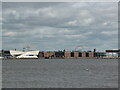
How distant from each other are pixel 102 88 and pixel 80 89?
4.25 m

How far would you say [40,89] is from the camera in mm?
56000

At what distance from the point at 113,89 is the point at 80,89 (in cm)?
529

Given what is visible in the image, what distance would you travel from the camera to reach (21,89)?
5606cm

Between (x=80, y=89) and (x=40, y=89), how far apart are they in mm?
6415

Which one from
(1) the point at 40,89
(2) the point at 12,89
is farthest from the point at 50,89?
(2) the point at 12,89

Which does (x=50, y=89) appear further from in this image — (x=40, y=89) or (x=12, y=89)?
(x=12, y=89)

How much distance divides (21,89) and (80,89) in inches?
371

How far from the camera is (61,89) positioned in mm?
55938

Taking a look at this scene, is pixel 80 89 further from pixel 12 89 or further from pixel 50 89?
pixel 12 89

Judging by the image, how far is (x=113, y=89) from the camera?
186 feet

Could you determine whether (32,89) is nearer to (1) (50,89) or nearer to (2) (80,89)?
(1) (50,89)

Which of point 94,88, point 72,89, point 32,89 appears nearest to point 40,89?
point 32,89

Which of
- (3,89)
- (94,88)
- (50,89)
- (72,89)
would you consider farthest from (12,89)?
(94,88)

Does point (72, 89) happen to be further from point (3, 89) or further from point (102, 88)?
point (3, 89)
